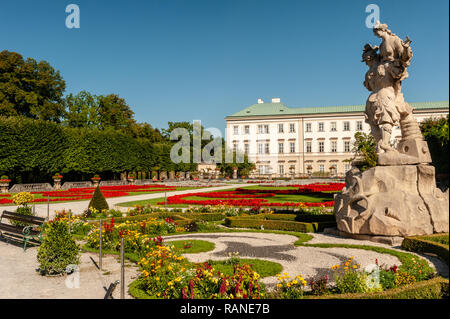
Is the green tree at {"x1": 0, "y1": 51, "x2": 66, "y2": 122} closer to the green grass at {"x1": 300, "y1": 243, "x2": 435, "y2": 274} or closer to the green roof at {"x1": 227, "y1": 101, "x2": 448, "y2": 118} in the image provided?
the green roof at {"x1": 227, "y1": 101, "x2": 448, "y2": 118}

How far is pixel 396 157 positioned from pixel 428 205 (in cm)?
139

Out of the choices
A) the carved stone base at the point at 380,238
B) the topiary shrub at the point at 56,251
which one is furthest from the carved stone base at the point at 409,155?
the topiary shrub at the point at 56,251

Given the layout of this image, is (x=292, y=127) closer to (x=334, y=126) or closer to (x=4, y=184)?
(x=334, y=126)

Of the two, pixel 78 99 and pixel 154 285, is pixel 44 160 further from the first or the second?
pixel 154 285

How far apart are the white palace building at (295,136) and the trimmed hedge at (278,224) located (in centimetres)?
5074

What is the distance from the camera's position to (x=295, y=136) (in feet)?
217

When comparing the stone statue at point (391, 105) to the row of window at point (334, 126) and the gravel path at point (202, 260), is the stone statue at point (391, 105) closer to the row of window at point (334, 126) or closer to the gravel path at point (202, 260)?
the gravel path at point (202, 260)

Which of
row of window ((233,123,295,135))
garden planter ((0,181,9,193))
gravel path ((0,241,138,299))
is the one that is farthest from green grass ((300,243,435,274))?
row of window ((233,123,295,135))

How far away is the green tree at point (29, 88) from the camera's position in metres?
36.0

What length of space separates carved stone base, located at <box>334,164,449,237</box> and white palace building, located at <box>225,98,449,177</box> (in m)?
53.5

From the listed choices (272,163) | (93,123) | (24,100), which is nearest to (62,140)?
(24,100)

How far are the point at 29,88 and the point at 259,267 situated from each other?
40.5 meters

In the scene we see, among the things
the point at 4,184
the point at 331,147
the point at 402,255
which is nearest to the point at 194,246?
the point at 402,255

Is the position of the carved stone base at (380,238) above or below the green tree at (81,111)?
below
